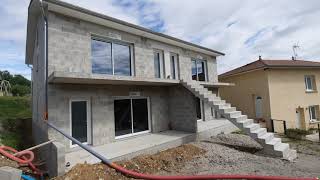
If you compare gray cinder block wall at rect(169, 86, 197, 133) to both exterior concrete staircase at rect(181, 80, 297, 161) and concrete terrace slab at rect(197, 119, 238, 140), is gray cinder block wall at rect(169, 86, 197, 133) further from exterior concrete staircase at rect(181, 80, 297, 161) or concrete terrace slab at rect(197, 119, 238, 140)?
exterior concrete staircase at rect(181, 80, 297, 161)

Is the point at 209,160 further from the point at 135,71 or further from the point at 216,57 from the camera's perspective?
the point at 216,57

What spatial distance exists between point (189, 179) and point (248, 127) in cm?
549

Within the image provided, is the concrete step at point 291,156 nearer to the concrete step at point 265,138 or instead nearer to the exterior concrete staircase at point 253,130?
the exterior concrete staircase at point 253,130

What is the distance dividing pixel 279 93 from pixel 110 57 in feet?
52.5

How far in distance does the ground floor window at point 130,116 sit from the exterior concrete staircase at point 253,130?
2.81 metres

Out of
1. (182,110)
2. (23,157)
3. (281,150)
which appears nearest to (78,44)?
(23,157)

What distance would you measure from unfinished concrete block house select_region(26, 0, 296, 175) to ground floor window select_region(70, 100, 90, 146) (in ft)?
0.11

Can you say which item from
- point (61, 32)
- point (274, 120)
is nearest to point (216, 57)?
point (274, 120)

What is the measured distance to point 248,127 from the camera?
32.6 feet

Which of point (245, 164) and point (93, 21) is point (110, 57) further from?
point (245, 164)

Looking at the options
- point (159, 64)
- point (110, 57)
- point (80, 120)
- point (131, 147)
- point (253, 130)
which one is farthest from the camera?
point (159, 64)

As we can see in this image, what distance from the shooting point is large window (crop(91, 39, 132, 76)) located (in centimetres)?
1056

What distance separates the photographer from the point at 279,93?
19.6 meters

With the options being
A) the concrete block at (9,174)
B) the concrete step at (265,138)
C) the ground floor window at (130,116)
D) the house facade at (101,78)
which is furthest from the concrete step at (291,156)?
the concrete block at (9,174)
